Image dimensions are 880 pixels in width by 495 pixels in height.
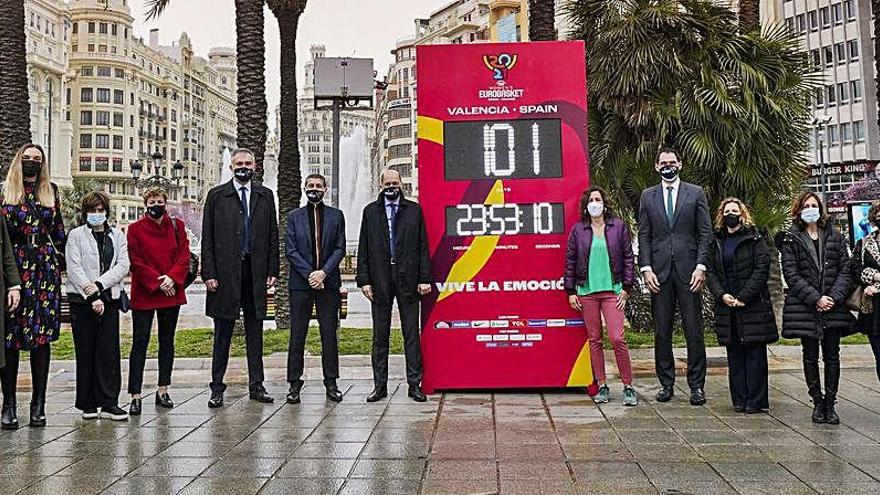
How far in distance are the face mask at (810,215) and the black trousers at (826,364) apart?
3.16 ft

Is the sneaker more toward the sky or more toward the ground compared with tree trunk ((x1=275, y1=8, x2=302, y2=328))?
more toward the ground

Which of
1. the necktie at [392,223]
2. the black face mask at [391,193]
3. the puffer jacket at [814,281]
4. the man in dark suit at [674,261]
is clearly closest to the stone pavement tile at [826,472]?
the puffer jacket at [814,281]

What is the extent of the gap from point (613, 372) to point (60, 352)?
8.19 m

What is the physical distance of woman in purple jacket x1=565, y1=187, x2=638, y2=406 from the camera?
789 centimetres

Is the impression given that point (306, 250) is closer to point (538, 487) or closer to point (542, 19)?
point (538, 487)

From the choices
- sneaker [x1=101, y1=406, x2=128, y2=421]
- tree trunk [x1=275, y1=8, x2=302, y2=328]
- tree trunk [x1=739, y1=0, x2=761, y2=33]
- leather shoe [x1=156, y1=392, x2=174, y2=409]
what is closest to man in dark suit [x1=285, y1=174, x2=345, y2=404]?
leather shoe [x1=156, y1=392, x2=174, y2=409]

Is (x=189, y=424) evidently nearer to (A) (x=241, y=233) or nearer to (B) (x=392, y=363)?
(A) (x=241, y=233)

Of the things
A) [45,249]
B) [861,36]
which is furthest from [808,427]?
[861,36]

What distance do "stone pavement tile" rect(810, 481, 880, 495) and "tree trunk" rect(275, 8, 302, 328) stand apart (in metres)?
11.1

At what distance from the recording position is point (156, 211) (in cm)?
781

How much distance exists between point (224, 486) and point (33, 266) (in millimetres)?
3181

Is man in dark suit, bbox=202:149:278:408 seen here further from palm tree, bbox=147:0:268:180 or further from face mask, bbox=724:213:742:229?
palm tree, bbox=147:0:268:180

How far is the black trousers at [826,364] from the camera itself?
6.87 meters

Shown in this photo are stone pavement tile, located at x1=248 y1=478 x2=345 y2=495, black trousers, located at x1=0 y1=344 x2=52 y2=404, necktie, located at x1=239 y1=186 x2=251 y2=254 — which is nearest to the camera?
stone pavement tile, located at x1=248 y1=478 x2=345 y2=495
